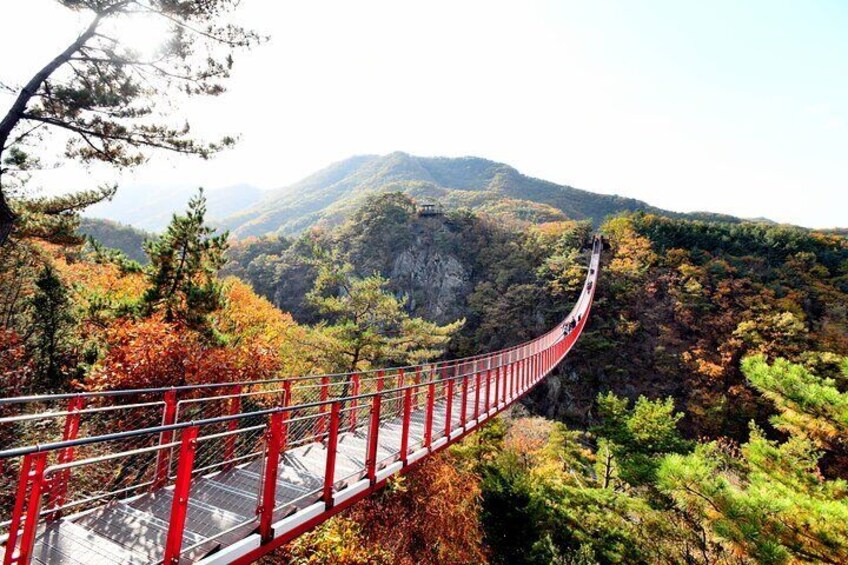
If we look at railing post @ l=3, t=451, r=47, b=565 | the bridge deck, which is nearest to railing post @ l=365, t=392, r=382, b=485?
the bridge deck

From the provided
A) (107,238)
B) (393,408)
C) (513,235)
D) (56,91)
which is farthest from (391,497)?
(107,238)

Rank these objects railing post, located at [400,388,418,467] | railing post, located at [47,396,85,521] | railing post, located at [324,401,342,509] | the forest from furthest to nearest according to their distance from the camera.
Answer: the forest
railing post, located at [400,388,418,467]
railing post, located at [324,401,342,509]
railing post, located at [47,396,85,521]

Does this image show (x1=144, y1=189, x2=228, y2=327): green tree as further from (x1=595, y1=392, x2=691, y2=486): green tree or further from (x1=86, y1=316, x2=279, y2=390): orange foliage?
(x1=595, y1=392, x2=691, y2=486): green tree

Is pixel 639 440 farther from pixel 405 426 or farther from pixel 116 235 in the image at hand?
pixel 116 235

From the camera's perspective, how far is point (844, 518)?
4.12 m

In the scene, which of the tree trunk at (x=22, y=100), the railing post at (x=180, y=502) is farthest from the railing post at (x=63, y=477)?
the tree trunk at (x=22, y=100)

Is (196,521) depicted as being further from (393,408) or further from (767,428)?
(767,428)

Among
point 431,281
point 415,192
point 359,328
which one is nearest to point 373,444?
point 359,328

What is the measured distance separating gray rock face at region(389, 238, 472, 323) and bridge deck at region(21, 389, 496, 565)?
27.8 meters

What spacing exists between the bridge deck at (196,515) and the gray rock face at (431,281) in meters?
27.8

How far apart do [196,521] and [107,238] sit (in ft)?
173

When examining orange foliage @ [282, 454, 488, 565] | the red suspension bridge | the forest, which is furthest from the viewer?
orange foliage @ [282, 454, 488, 565]

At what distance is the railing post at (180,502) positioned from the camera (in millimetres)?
2383

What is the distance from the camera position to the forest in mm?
5656
